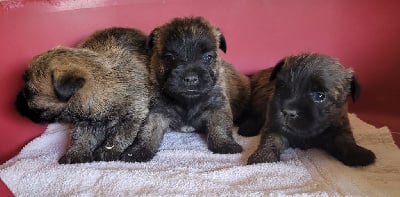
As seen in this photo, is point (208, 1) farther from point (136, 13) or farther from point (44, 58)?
point (44, 58)

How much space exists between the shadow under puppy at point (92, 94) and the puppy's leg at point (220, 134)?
378mm

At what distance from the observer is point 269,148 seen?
97.7 inches

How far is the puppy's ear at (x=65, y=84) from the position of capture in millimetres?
2283

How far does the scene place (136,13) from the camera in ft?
11.0

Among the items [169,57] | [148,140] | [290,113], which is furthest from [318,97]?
[148,140]

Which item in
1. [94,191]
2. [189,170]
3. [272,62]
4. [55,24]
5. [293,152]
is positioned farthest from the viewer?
[272,62]

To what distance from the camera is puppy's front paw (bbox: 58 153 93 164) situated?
2514 millimetres

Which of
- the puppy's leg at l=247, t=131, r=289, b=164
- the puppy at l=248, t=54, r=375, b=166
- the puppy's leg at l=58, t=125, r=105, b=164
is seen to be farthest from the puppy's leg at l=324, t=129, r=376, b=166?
the puppy's leg at l=58, t=125, r=105, b=164

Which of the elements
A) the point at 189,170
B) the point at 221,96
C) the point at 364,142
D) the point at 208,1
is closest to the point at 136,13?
the point at 208,1

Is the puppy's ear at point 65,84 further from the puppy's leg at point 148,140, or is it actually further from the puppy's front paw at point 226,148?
the puppy's front paw at point 226,148

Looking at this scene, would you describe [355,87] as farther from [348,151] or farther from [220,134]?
[220,134]

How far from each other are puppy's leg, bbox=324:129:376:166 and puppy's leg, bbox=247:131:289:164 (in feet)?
0.80

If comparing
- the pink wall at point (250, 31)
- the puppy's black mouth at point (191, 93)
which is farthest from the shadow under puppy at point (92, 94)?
the pink wall at point (250, 31)

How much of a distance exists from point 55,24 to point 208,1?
1.06 meters
